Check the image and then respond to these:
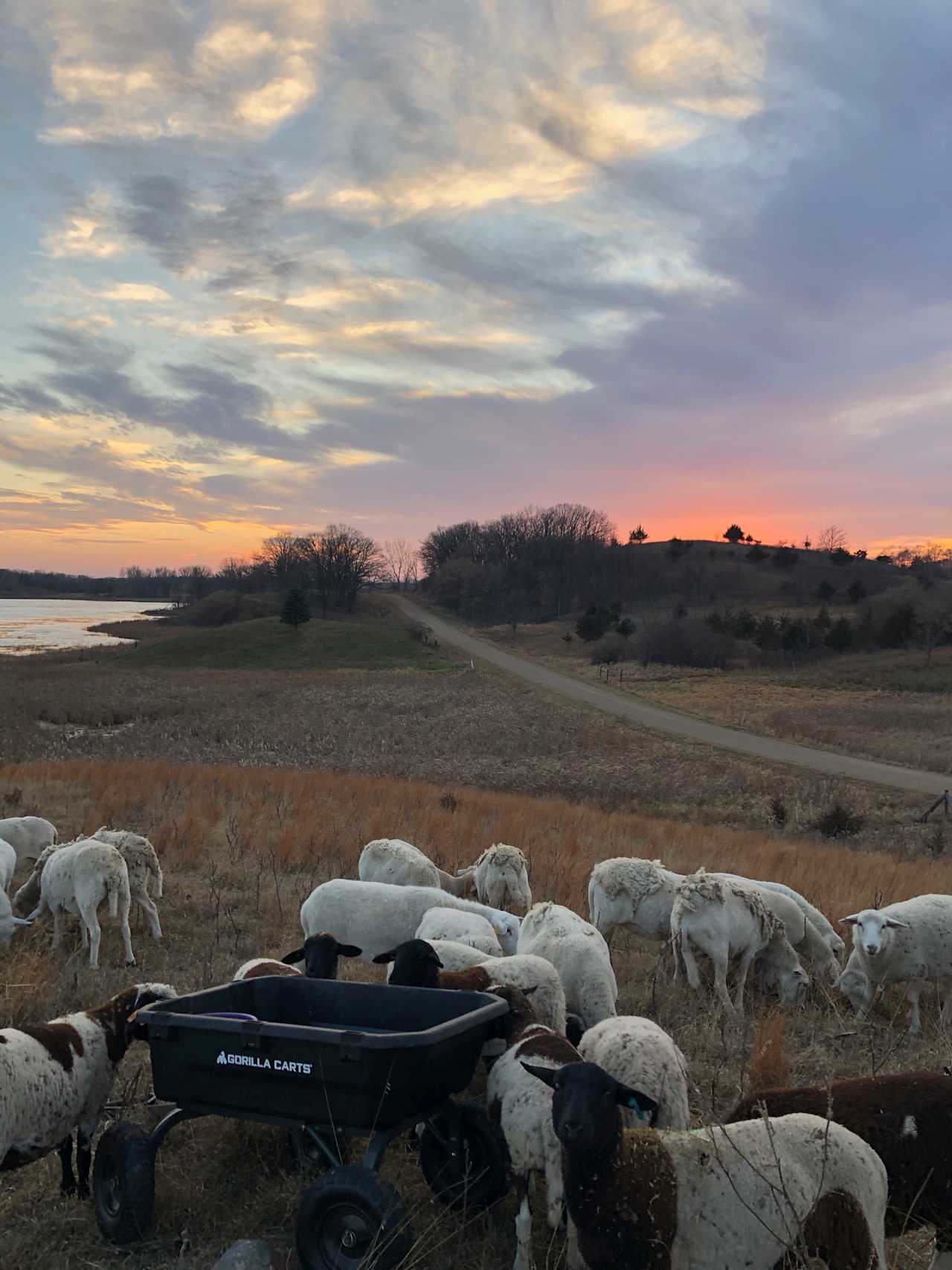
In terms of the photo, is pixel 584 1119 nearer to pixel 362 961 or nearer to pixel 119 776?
pixel 362 961

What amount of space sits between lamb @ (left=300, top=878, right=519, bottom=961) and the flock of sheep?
0.06 ft

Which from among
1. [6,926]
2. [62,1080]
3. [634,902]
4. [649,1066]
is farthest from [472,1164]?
[6,926]

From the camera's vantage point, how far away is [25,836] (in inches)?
486

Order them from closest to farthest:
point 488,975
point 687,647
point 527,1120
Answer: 1. point 527,1120
2. point 488,975
3. point 687,647

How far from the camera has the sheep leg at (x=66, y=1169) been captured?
5082mm

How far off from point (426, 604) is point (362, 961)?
14095cm

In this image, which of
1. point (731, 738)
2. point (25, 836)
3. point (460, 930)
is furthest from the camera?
point (731, 738)

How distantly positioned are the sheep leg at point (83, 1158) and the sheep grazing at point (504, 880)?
6.01 metres

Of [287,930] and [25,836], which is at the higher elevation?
[25,836]

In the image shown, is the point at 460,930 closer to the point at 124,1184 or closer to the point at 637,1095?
the point at 124,1184

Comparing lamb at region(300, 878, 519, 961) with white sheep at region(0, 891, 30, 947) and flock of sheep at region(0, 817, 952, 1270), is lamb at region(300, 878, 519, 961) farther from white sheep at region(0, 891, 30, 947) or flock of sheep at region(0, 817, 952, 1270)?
white sheep at region(0, 891, 30, 947)

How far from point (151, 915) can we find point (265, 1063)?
587cm

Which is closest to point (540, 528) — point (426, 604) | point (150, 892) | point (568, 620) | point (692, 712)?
point (426, 604)

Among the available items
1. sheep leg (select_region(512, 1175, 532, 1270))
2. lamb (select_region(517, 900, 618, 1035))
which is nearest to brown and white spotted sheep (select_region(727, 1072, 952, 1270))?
sheep leg (select_region(512, 1175, 532, 1270))
